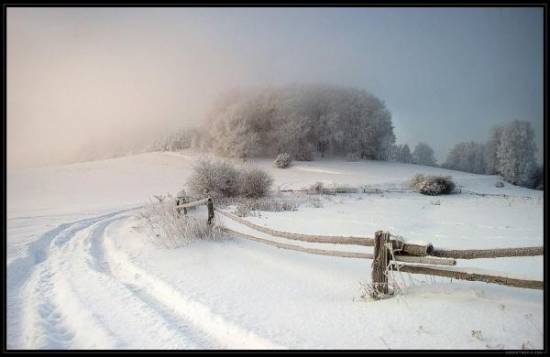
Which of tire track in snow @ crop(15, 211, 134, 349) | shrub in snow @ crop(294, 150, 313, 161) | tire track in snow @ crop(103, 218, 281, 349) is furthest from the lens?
shrub in snow @ crop(294, 150, 313, 161)

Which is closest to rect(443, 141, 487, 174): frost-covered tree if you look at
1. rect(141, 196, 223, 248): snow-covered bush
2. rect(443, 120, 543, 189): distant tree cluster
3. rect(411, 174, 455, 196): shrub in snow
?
rect(443, 120, 543, 189): distant tree cluster

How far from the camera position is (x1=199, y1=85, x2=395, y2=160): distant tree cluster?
31.0 m

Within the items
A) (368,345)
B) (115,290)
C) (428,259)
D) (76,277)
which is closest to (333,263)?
(428,259)

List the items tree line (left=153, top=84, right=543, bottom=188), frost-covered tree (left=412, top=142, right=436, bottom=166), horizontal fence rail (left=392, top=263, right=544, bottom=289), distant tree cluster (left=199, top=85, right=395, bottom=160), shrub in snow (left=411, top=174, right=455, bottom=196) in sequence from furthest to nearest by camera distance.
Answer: frost-covered tree (left=412, top=142, right=436, bottom=166) < distant tree cluster (left=199, top=85, right=395, bottom=160) < tree line (left=153, top=84, right=543, bottom=188) < shrub in snow (left=411, top=174, right=455, bottom=196) < horizontal fence rail (left=392, top=263, right=544, bottom=289)

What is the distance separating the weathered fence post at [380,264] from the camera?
11.3 feet

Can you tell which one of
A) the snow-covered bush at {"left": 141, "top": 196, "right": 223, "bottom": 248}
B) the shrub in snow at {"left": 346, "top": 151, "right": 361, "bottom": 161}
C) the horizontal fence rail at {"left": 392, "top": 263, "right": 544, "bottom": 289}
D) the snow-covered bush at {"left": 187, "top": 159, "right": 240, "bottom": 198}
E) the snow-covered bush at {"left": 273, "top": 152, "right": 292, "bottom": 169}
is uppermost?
the shrub in snow at {"left": 346, "top": 151, "right": 361, "bottom": 161}

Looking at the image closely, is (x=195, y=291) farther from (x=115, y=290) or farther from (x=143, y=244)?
(x=143, y=244)

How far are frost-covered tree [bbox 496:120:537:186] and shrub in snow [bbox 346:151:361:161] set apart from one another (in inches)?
511

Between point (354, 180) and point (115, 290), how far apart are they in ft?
66.3

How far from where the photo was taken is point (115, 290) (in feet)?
13.5

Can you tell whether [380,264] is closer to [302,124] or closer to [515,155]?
[302,124]

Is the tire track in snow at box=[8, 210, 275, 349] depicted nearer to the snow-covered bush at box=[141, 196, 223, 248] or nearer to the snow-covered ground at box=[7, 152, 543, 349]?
the snow-covered ground at box=[7, 152, 543, 349]

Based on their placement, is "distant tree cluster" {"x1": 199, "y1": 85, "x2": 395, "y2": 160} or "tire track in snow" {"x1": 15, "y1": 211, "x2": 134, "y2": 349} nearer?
"tire track in snow" {"x1": 15, "y1": 211, "x2": 134, "y2": 349}

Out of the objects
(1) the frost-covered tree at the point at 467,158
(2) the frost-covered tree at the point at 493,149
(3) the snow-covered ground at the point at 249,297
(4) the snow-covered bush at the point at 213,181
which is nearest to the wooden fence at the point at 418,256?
(3) the snow-covered ground at the point at 249,297
